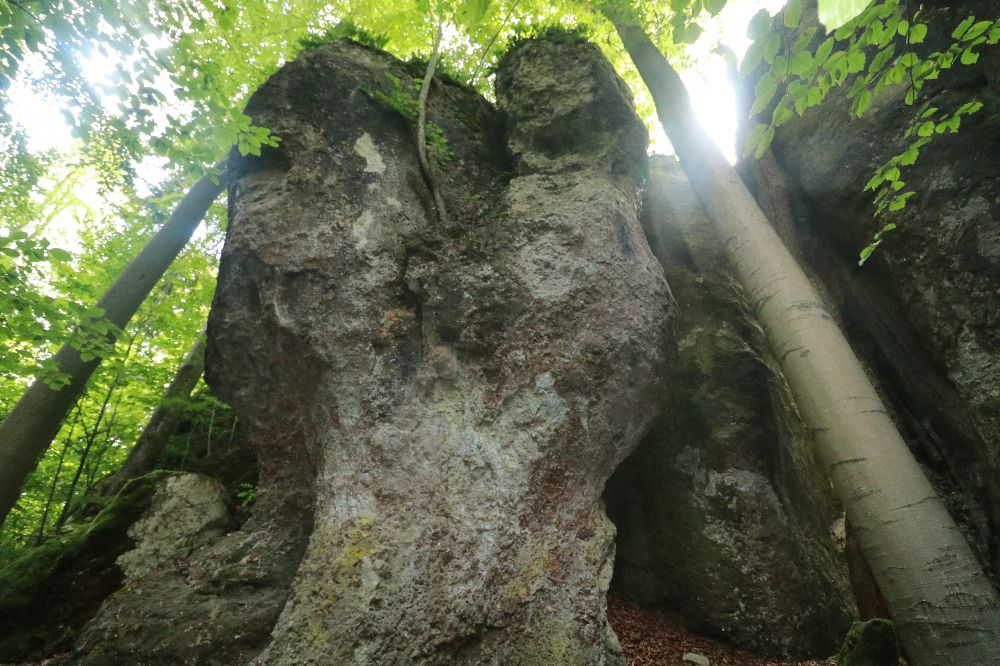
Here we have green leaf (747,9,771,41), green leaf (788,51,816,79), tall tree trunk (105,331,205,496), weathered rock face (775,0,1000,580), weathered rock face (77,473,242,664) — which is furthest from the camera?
tall tree trunk (105,331,205,496)

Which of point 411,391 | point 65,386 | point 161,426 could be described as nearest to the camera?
point 411,391

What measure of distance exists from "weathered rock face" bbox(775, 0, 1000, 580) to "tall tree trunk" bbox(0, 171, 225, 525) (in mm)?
7224

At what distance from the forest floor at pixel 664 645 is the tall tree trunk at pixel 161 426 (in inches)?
271

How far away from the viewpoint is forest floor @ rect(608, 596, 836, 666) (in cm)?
433

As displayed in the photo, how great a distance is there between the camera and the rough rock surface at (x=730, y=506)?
466 centimetres

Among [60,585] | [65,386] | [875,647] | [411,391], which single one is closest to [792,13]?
[411,391]

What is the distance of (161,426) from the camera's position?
27.5ft

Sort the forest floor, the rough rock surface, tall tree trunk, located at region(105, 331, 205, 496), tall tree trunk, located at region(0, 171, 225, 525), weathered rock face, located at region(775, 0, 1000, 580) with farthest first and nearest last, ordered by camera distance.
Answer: tall tree trunk, located at region(105, 331, 205, 496) → tall tree trunk, located at region(0, 171, 225, 525) → the rough rock surface → the forest floor → weathered rock face, located at region(775, 0, 1000, 580)

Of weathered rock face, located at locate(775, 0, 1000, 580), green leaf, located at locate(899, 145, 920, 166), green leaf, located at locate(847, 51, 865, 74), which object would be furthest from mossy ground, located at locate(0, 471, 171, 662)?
weathered rock face, located at locate(775, 0, 1000, 580)

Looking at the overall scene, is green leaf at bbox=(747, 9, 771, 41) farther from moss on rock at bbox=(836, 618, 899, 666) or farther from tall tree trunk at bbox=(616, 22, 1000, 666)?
moss on rock at bbox=(836, 618, 899, 666)

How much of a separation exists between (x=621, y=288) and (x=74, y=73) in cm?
584

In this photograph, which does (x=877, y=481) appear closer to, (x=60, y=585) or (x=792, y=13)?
(x=792, y=13)

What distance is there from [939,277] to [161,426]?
1096 cm

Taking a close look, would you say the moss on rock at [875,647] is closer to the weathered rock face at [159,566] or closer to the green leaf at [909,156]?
the green leaf at [909,156]
